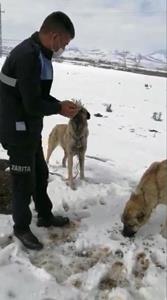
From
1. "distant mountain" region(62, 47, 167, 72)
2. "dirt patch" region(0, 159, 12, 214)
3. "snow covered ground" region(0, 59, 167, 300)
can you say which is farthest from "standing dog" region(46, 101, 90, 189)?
"distant mountain" region(62, 47, 167, 72)

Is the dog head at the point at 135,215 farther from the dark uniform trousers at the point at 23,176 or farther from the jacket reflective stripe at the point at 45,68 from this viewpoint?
the jacket reflective stripe at the point at 45,68

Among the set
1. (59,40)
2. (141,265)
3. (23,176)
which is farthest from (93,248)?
(59,40)

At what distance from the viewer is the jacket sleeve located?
342cm

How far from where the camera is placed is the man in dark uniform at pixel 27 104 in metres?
3.48

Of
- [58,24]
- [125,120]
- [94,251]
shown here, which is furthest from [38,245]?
[125,120]

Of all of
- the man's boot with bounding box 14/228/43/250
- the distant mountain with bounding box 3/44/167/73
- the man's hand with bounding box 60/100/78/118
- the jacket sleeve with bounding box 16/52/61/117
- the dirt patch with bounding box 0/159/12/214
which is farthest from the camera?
the distant mountain with bounding box 3/44/167/73

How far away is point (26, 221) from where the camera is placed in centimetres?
403

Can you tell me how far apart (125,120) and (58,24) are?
8076 mm

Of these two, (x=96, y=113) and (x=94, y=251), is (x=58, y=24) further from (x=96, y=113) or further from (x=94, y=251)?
(x=96, y=113)

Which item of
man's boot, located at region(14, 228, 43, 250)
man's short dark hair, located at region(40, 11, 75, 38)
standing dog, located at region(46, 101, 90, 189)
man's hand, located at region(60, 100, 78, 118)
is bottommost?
man's boot, located at region(14, 228, 43, 250)

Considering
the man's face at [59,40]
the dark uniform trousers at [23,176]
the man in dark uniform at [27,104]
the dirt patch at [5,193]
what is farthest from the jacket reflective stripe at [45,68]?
the dirt patch at [5,193]

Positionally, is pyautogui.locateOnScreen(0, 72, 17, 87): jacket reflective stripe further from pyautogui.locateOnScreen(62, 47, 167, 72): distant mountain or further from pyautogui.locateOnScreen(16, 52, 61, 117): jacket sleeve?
pyautogui.locateOnScreen(62, 47, 167, 72): distant mountain

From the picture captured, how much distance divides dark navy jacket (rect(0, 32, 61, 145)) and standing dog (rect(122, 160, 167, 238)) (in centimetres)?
130

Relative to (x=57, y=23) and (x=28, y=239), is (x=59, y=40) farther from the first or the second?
(x=28, y=239)
